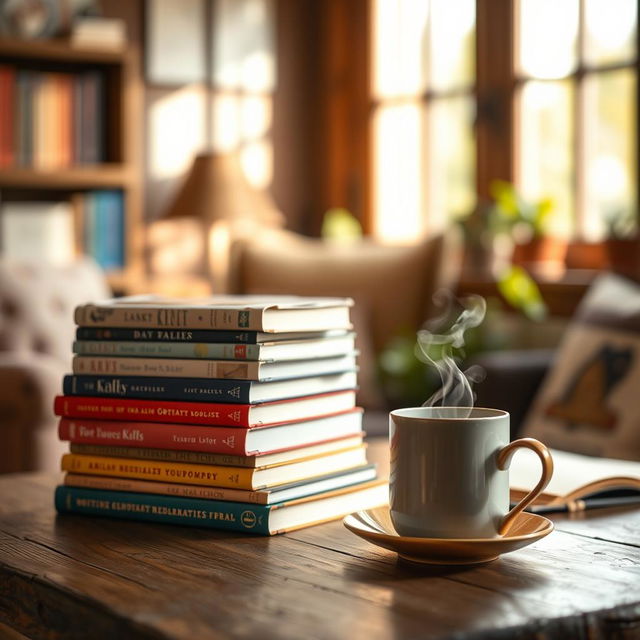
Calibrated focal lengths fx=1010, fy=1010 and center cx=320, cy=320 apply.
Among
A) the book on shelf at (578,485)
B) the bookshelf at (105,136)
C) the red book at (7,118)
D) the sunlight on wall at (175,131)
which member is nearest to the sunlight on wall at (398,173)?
the sunlight on wall at (175,131)

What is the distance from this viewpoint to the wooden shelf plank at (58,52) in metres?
3.77

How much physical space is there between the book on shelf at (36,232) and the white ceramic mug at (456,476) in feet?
10.1

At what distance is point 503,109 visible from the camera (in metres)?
3.89

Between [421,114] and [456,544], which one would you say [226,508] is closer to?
[456,544]

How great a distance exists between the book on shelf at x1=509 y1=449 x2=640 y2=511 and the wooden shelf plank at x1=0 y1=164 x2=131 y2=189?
283 centimetres

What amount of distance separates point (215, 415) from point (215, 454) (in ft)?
0.14

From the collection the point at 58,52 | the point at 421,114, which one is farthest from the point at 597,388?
the point at 58,52

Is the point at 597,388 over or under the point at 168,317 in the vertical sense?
under

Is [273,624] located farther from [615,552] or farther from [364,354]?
[364,354]

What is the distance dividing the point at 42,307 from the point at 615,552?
231 centimetres

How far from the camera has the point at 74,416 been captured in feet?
3.69

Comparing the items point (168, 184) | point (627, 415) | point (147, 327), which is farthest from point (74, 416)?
point (168, 184)

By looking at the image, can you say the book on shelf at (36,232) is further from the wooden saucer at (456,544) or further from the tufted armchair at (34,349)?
the wooden saucer at (456,544)

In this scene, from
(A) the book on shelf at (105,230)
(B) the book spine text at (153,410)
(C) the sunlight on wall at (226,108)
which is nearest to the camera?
(B) the book spine text at (153,410)
